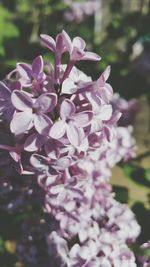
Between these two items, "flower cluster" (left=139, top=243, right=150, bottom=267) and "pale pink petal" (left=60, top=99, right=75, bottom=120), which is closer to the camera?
"pale pink petal" (left=60, top=99, right=75, bottom=120)

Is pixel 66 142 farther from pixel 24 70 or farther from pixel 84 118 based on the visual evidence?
pixel 24 70

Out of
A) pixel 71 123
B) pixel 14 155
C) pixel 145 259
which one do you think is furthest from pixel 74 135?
pixel 145 259

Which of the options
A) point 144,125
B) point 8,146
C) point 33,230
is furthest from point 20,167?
point 144,125

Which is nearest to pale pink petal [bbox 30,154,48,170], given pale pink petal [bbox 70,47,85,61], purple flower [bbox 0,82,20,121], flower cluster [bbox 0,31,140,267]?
flower cluster [bbox 0,31,140,267]

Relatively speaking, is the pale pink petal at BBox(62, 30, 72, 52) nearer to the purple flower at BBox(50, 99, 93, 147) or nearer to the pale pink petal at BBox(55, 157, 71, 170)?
the purple flower at BBox(50, 99, 93, 147)

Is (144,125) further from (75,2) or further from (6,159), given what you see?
(6,159)

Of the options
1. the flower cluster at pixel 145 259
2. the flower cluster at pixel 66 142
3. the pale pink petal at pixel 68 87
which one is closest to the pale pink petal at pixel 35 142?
the flower cluster at pixel 66 142
